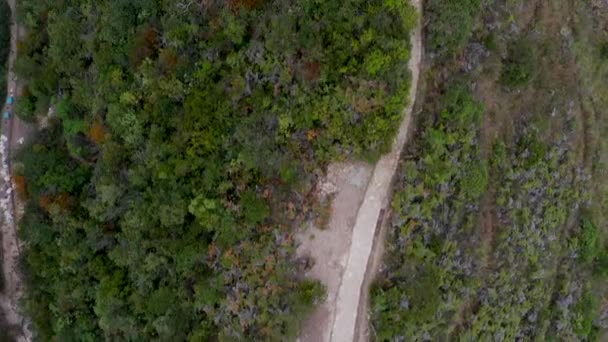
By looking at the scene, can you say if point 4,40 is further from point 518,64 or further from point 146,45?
point 518,64

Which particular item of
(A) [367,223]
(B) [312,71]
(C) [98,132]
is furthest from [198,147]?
(A) [367,223]

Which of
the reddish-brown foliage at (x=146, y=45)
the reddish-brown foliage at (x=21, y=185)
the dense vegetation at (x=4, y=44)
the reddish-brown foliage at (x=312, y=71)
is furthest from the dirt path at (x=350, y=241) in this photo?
the dense vegetation at (x=4, y=44)

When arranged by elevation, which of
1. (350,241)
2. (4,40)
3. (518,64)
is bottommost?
(350,241)

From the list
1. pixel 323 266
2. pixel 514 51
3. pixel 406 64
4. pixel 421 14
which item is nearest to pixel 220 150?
pixel 323 266

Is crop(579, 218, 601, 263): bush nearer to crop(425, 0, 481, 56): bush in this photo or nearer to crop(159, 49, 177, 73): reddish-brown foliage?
crop(425, 0, 481, 56): bush

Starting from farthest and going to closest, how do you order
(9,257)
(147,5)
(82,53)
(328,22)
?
(9,257) → (82,53) → (147,5) → (328,22)

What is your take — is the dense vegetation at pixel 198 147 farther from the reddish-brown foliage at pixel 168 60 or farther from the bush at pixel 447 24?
the bush at pixel 447 24

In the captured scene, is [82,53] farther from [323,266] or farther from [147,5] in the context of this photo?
[323,266]

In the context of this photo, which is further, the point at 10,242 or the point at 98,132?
the point at 10,242
